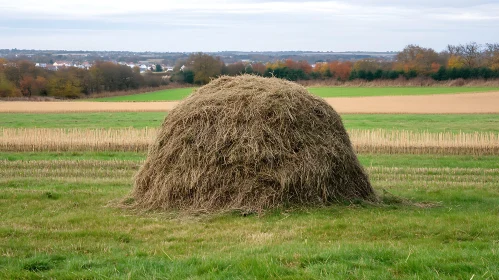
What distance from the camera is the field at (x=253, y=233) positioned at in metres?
6.45

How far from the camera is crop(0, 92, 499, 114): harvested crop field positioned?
51000 millimetres

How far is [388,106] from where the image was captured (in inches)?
2153

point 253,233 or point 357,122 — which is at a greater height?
point 253,233

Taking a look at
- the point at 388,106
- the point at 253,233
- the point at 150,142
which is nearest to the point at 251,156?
the point at 253,233

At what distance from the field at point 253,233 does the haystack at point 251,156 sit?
454 mm

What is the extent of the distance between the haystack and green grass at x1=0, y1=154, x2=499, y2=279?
0.49 m

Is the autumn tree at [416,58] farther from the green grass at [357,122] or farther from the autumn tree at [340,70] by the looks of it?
the green grass at [357,122]

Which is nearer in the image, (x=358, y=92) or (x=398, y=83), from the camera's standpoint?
(x=358, y=92)

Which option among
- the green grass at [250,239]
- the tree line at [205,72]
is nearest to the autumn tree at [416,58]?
the tree line at [205,72]

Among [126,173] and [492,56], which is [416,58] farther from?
[126,173]

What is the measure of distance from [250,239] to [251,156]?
8.91 ft

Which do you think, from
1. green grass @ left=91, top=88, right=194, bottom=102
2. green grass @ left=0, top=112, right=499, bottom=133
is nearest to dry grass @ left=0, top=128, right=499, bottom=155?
green grass @ left=0, top=112, right=499, bottom=133

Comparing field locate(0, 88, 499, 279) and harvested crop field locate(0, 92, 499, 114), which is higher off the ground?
field locate(0, 88, 499, 279)

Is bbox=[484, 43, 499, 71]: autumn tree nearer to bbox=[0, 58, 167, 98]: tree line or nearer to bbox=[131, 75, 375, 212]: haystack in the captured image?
bbox=[0, 58, 167, 98]: tree line
